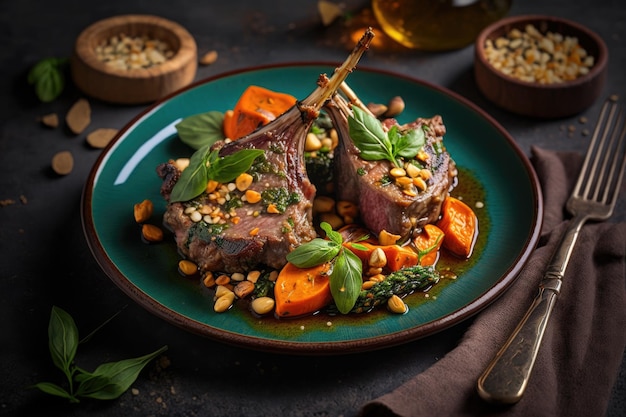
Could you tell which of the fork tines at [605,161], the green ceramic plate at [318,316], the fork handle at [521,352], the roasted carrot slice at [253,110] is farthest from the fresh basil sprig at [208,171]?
the fork tines at [605,161]

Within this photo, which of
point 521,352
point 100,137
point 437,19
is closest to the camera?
point 521,352

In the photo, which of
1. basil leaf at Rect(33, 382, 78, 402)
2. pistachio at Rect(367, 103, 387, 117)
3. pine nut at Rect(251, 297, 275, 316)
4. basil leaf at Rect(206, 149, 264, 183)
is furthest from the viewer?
pistachio at Rect(367, 103, 387, 117)

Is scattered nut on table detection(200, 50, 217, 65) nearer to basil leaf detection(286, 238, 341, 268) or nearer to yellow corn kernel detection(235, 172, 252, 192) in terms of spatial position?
yellow corn kernel detection(235, 172, 252, 192)

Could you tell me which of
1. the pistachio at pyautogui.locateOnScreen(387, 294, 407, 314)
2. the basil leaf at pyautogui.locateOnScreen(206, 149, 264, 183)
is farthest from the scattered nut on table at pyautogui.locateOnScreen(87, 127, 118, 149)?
the pistachio at pyautogui.locateOnScreen(387, 294, 407, 314)

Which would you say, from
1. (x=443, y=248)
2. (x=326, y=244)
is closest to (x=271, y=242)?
(x=326, y=244)

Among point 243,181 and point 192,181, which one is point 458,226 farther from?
point 192,181

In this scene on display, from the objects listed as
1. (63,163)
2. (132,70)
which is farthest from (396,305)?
(132,70)
